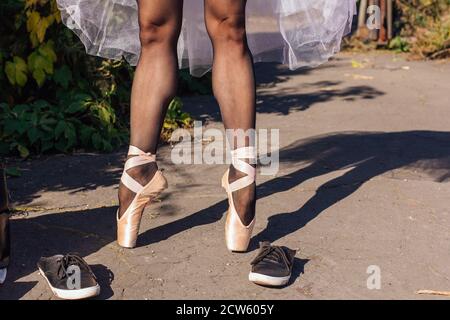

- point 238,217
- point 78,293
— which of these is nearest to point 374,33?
point 238,217

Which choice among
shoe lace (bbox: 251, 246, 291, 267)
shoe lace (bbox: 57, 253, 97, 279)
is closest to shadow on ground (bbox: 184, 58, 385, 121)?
shoe lace (bbox: 251, 246, 291, 267)

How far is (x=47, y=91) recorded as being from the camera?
17.9 ft

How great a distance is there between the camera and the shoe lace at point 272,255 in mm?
2973

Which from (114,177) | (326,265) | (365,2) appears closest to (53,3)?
(114,177)

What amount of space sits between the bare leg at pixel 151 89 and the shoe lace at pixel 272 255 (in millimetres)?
572

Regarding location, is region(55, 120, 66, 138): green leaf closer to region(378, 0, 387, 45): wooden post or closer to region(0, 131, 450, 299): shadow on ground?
region(0, 131, 450, 299): shadow on ground

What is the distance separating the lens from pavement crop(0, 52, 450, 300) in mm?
2926

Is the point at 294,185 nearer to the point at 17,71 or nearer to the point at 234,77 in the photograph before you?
the point at 234,77

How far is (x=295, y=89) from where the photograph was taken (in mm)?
7531

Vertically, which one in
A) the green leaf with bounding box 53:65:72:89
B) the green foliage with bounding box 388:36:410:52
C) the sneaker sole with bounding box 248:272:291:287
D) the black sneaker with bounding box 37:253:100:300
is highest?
the green leaf with bounding box 53:65:72:89

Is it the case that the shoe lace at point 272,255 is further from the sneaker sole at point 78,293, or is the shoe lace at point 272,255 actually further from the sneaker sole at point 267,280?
the sneaker sole at point 78,293

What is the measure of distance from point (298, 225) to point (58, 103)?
7.82 ft

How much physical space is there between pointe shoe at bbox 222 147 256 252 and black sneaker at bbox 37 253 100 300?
1.94 feet

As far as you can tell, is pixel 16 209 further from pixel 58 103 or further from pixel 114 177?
pixel 58 103
